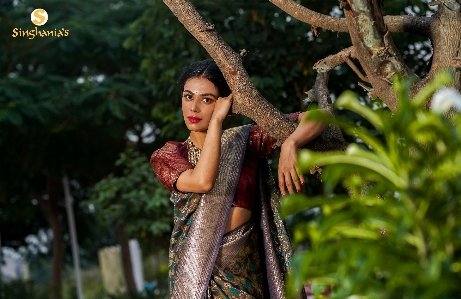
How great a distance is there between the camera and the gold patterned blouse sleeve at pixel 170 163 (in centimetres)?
300

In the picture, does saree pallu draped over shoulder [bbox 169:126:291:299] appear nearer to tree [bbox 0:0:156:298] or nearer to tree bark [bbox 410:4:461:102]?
tree bark [bbox 410:4:461:102]

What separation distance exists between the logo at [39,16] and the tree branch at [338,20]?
20.7ft

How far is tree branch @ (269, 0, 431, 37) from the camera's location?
10.5 feet

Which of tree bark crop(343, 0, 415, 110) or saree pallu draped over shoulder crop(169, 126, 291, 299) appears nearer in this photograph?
tree bark crop(343, 0, 415, 110)

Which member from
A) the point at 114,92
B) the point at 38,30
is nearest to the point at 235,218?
the point at 114,92

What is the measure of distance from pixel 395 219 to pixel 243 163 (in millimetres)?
1822

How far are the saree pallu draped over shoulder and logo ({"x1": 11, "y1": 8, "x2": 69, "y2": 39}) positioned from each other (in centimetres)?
637

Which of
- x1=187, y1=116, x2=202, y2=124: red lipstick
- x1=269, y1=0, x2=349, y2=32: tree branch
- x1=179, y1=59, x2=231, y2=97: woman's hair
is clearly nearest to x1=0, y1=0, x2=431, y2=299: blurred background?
x1=269, y1=0, x2=349, y2=32: tree branch

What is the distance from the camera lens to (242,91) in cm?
286

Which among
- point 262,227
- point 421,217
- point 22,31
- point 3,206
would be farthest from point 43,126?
point 421,217

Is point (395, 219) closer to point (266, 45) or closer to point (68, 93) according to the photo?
point (266, 45)

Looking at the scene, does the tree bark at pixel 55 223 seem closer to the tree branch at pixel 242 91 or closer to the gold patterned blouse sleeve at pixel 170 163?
the gold patterned blouse sleeve at pixel 170 163

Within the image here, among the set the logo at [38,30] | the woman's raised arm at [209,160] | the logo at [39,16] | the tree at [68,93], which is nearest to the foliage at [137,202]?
the tree at [68,93]

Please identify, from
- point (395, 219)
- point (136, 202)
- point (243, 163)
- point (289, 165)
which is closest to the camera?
point (395, 219)
